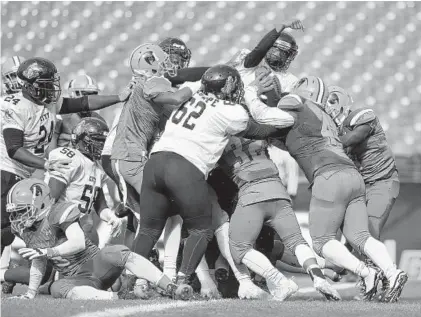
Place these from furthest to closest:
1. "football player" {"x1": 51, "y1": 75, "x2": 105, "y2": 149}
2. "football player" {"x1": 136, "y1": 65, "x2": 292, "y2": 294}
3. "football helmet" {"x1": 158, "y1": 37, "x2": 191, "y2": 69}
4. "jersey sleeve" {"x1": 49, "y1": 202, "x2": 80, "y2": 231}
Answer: "football player" {"x1": 51, "y1": 75, "x2": 105, "y2": 149}, "football helmet" {"x1": 158, "y1": 37, "x2": 191, "y2": 69}, "jersey sleeve" {"x1": 49, "y1": 202, "x2": 80, "y2": 231}, "football player" {"x1": 136, "y1": 65, "x2": 292, "y2": 294}

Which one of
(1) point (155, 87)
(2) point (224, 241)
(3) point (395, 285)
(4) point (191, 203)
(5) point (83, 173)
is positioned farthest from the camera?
(5) point (83, 173)

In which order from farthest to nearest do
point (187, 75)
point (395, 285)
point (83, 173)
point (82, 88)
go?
point (82, 88), point (83, 173), point (187, 75), point (395, 285)

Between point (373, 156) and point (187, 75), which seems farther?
point (373, 156)

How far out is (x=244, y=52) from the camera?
8.40 meters

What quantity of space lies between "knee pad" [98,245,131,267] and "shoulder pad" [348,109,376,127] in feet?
6.43

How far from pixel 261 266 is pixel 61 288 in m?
1.38

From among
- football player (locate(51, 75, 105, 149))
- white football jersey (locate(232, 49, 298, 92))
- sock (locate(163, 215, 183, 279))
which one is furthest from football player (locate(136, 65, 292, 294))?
football player (locate(51, 75, 105, 149))

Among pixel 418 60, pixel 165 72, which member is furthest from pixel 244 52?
pixel 418 60

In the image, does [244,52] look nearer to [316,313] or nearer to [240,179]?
[240,179]

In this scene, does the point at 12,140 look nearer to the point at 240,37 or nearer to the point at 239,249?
the point at 239,249

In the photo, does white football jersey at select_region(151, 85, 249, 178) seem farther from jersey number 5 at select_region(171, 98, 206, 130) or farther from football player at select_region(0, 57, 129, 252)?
football player at select_region(0, 57, 129, 252)

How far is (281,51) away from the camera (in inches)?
328

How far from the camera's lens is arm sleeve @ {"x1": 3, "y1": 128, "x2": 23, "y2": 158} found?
316 inches

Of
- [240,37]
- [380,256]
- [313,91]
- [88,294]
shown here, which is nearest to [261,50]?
[313,91]
